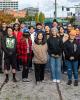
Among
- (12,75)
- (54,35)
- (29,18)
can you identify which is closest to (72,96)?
(54,35)

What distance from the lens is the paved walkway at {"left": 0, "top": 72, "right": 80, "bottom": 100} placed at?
31.4ft

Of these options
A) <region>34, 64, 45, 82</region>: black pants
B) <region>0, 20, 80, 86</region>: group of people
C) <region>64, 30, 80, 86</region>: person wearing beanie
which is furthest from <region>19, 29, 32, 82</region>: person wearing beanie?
<region>64, 30, 80, 86</region>: person wearing beanie

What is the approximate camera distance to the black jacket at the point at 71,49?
35.9ft

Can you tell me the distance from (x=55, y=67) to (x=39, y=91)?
4.75 feet

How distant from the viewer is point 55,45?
11.1 meters

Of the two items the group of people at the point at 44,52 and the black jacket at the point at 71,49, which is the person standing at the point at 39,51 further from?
the black jacket at the point at 71,49

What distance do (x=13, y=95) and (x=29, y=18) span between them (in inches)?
4826

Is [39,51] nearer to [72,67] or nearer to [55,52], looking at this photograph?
[55,52]

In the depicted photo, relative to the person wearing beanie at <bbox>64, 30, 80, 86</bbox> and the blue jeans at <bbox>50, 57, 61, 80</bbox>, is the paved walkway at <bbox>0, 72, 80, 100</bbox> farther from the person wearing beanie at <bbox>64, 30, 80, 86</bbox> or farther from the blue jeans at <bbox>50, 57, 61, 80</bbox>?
the person wearing beanie at <bbox>64, 30, 80, 86</bbox>

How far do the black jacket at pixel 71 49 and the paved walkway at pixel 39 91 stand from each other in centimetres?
90

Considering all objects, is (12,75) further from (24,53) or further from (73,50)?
(73,50)

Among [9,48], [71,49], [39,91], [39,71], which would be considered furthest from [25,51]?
[39,91]

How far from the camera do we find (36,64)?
11422 mm

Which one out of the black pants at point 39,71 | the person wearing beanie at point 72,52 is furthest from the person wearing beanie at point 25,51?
the person wearing beanie at point 72,52
